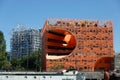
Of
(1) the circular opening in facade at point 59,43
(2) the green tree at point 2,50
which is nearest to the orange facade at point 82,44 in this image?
(1) the circular opening in facade at point 59,43

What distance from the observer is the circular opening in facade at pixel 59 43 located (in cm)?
14188

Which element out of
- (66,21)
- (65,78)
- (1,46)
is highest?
(66,21)

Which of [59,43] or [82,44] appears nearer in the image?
[82,44]

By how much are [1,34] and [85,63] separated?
3484 centimetres

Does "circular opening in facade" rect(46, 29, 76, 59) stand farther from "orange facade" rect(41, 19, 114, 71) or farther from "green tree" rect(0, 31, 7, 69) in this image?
"green tree" rect(0, 31, 7, 69)

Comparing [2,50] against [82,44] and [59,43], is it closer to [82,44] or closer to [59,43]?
[59,43]

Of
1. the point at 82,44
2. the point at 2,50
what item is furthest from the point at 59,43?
the point at 2,50

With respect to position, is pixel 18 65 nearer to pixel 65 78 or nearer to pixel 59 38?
pixel 59 38

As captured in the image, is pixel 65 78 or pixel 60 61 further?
pixel 60 61

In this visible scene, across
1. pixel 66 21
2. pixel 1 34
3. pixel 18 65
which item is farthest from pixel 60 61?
pixel 18 65

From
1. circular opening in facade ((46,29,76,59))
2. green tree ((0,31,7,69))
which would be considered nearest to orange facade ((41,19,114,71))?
circular opening in facade ((46,29,76,59))

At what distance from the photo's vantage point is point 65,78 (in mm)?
63719

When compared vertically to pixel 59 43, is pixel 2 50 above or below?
below

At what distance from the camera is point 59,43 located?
14688 centimetres
